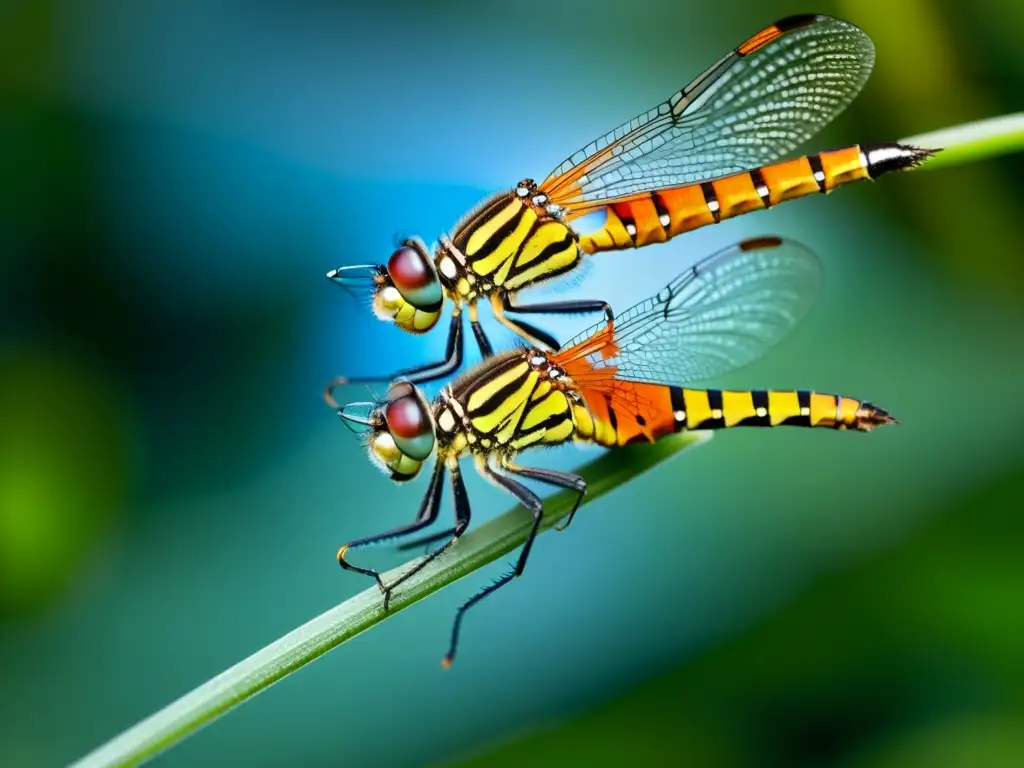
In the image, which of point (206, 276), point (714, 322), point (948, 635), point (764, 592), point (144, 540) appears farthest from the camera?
point (206, 276)

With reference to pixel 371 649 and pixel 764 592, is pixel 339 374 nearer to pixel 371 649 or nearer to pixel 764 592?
pixel 371 649

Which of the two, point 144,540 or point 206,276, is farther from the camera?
point 206,276

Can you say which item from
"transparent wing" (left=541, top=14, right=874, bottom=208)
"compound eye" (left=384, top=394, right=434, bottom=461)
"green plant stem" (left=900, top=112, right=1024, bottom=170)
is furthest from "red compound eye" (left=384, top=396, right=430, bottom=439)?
"green plant stem" (left=900, top=112, right=1024, bottom=170)

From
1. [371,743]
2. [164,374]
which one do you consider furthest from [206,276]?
[371,743]

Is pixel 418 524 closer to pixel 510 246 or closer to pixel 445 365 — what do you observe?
pixel 445 365

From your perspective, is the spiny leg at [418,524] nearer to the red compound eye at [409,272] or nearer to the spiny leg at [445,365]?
the spiny leg at [445,365]

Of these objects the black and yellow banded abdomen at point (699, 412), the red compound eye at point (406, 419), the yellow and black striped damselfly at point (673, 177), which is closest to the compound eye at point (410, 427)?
the red compound eye at point (406, 419)

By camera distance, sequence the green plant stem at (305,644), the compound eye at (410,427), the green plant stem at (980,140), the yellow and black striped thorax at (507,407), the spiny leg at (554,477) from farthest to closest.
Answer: the yellow and black striped thorax at (507,407)
the compound eye at (410,427)
the spiny leg at (554,477)
the green plant stem at (980,140)
the green plant stem at (305,644)

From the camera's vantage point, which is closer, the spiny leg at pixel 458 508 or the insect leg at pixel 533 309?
the spiny leg at pixel 458 508
